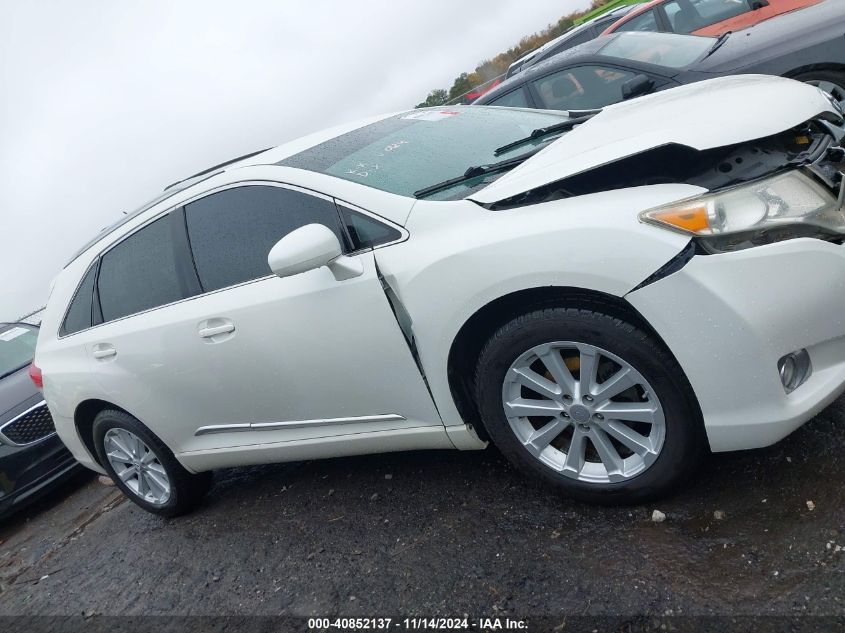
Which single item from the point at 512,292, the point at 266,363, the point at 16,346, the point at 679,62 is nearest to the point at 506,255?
the point at 512,292

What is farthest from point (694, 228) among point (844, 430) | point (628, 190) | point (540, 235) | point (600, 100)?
point (600, 100)

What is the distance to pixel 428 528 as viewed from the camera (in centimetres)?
294

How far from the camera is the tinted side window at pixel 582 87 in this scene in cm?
564

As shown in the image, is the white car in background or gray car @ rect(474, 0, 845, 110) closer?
the white car in background

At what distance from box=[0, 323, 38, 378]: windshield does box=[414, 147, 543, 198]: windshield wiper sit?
17.0 feet

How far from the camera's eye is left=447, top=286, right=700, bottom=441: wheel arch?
2254mm

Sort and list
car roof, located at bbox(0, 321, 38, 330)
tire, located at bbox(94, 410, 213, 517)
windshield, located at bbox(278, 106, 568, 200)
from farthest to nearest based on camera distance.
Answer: car roof, located at bbox(0, 321, 38, 330) → tire, located at bbox(94, 410, 213, 517) → windshield, located at bbox(278, 106, 568, 200)

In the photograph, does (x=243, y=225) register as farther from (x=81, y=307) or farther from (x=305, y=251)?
(x=81, y=307)

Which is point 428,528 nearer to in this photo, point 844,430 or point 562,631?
point 562,631

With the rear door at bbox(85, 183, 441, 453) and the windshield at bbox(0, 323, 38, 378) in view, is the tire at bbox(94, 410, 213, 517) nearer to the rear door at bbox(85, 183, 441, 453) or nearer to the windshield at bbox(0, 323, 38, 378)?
the rear door at bbox(85, 183, 441, 453)

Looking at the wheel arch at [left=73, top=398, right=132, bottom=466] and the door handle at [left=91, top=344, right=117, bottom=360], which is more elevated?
the door handle at [left=91, top=344, right=117, bottom=360]

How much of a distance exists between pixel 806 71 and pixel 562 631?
427 centimetres

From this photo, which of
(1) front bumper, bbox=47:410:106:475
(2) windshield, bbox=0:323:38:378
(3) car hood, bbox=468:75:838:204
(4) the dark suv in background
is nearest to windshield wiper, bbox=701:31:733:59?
(3) car hood, bbox=468:75:838:204

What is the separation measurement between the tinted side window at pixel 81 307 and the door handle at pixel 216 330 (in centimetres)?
113
